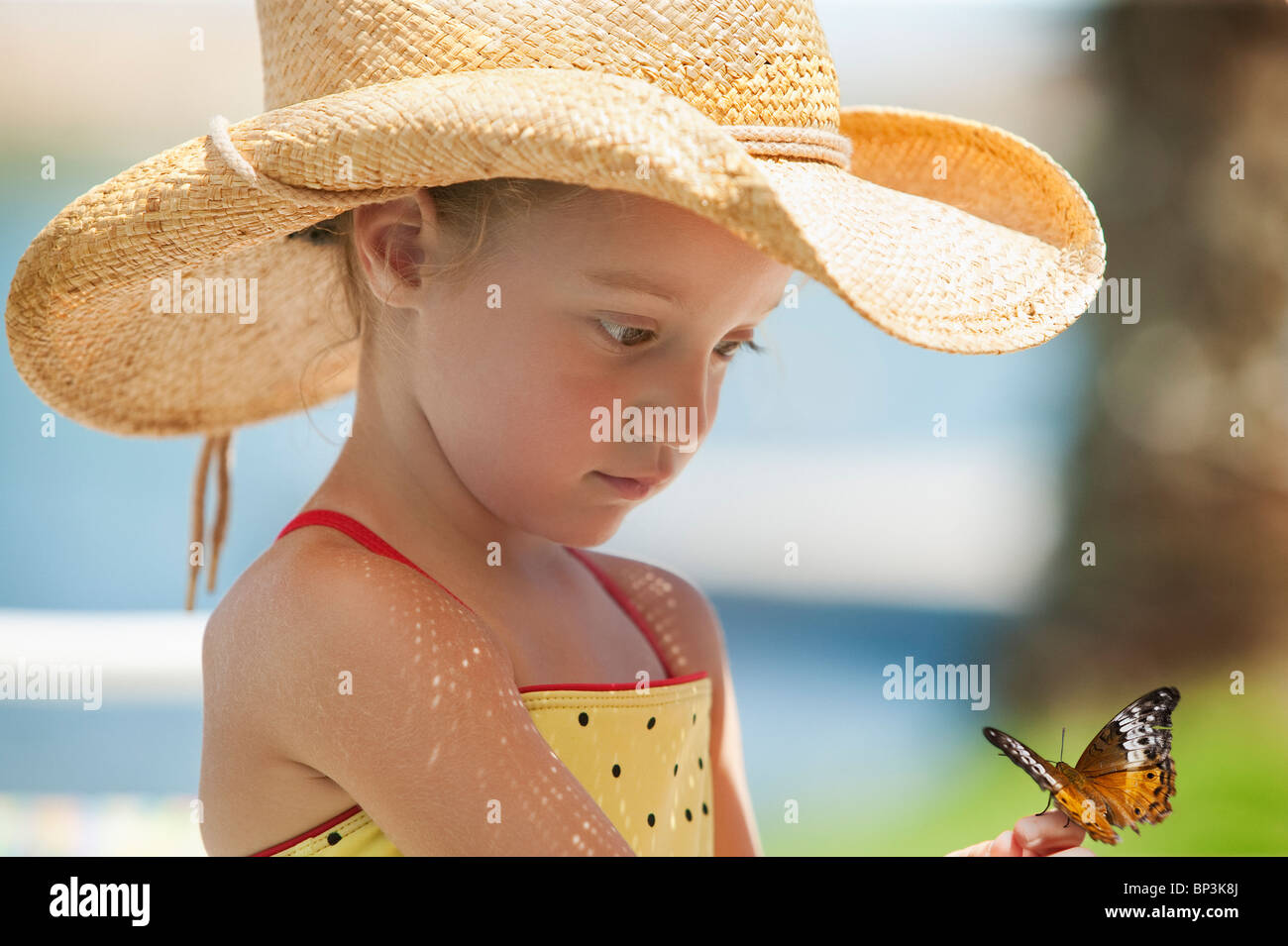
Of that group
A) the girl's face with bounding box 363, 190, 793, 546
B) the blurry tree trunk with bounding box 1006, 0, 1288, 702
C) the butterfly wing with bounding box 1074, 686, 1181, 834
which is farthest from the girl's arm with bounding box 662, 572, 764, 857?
the blurry tree trunk with bounding box 1006, 0, 1288, 702

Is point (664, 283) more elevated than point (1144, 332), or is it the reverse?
point (1144, 332)

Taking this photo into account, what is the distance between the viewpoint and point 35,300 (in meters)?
0.89

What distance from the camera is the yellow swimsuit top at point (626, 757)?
86 cm

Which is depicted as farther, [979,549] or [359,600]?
[979,549]

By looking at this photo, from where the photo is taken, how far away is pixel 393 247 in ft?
2.85

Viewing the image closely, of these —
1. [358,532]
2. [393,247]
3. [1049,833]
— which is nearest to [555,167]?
[393,247]

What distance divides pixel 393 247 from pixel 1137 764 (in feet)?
2.17

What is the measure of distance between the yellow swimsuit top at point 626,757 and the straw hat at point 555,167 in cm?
25

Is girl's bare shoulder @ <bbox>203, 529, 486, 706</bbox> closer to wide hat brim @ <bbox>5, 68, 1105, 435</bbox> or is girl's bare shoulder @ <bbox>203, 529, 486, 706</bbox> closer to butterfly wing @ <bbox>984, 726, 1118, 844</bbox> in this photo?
wide hat brim @ <bbox>5, 68, 1105, 435</bbox>

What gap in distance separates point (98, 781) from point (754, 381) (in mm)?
1851

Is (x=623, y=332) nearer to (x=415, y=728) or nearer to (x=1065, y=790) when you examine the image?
(x=415, y=728)

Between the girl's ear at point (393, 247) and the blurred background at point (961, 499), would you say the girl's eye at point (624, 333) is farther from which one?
the blurred background at point (961, 499)

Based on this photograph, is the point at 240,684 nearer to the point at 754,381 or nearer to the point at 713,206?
the point at 713,206

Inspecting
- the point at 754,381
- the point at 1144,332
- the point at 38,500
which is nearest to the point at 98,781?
the point at 38,500
